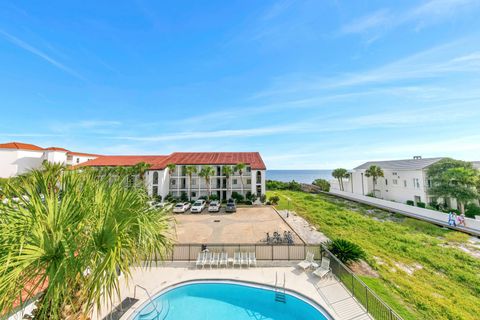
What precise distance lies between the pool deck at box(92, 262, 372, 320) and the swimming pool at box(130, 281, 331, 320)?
1.27 ft

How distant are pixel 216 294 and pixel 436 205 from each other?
3810 cm

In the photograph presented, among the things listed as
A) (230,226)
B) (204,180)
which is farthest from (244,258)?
(204,180)

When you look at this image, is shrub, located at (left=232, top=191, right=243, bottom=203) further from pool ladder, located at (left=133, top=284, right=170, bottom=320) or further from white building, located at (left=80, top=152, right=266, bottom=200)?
pool ladder, located at (left=133, top=284, right=170, bottom=320)

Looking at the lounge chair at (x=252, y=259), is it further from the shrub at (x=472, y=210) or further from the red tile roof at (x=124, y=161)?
the shrub at (x=472, y=210)

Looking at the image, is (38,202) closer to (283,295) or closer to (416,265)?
(283,295)

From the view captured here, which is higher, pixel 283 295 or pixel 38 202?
pixel 38 202

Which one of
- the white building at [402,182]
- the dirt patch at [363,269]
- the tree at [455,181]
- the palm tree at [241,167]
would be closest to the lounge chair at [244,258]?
the dirt patch at [363,269]

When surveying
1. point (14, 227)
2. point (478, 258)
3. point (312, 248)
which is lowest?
point (478, 258)

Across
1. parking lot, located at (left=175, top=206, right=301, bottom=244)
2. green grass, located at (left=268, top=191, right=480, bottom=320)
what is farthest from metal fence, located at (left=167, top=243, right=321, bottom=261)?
green grass, located at (left=268, top=191, right=480, bottom=320)

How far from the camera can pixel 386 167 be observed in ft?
135

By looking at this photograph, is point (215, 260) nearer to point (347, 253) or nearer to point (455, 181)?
point (347, 253)

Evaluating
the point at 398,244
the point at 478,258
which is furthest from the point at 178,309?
the point at 478,258

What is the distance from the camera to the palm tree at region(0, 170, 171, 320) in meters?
3.82

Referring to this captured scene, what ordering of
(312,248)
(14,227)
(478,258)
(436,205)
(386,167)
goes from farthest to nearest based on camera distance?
(386,167) < (436,205) < (478,258) < (312,248) < (14,227)
